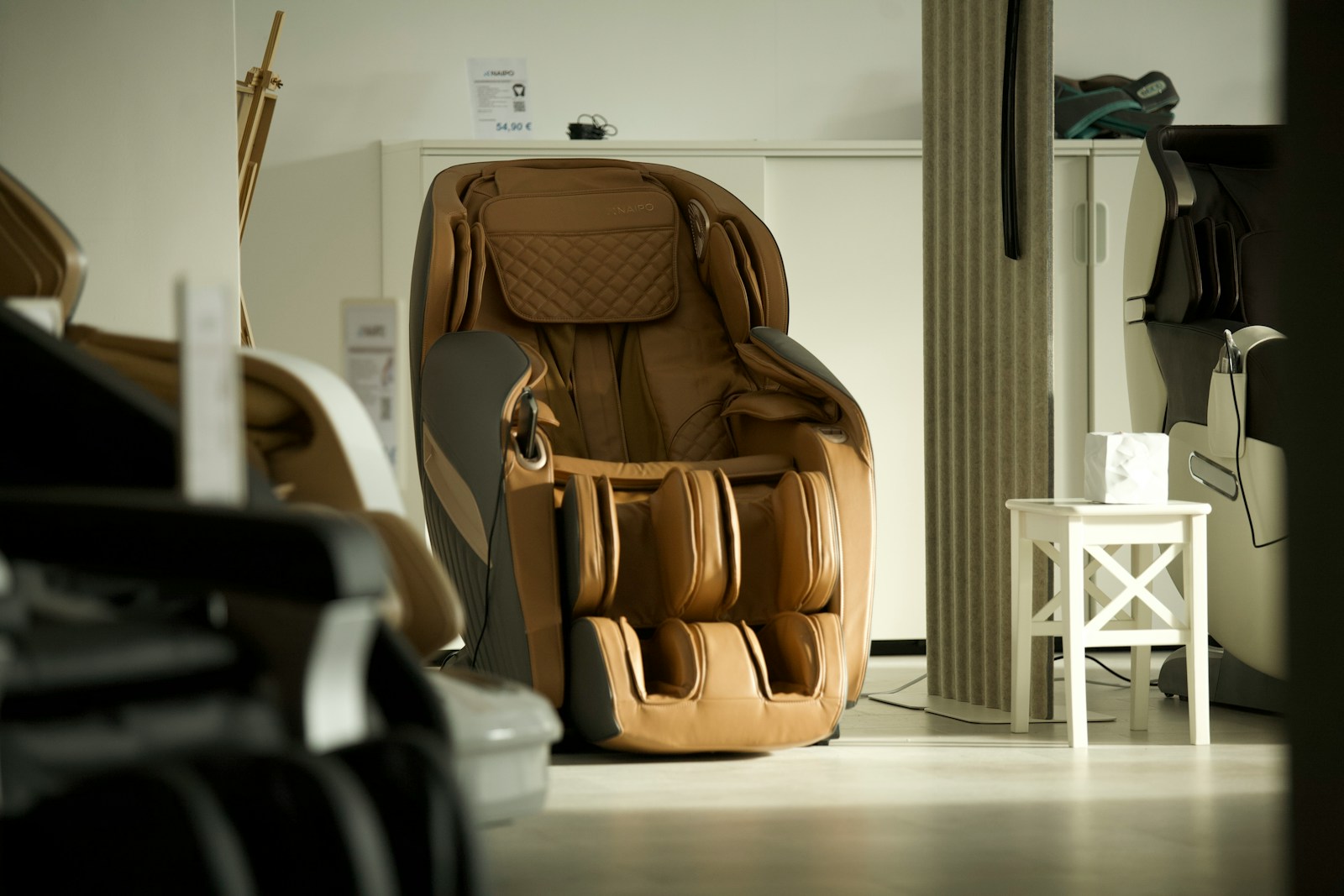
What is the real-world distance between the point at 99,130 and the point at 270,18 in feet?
6.48

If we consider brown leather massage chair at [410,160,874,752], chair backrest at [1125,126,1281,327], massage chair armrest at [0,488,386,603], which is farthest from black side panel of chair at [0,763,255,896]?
chair backrest at [1125,126,1281,327]

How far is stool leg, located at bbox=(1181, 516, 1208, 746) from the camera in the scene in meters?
2.82

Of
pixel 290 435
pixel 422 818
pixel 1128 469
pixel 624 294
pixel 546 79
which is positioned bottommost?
pixel 422 818

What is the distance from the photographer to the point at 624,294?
11.0ft

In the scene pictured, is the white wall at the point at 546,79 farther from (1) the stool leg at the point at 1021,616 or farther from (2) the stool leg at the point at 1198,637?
(2) the stool leg at the point at 1198,637

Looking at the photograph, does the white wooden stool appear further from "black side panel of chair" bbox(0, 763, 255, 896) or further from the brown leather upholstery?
"black side panel of chair" bbox(0, 763, 255, 896)

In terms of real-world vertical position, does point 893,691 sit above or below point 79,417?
below

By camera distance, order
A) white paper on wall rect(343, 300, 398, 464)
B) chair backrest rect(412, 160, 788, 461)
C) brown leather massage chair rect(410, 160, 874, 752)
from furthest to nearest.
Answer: chair backrest rect(412, 160, 788, 461) < brown leather massage chair rect(410, 160, 874, 752) < white paper on wall rect(343, 300, 398, 464)

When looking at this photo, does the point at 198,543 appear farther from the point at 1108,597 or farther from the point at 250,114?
the point at 250,114

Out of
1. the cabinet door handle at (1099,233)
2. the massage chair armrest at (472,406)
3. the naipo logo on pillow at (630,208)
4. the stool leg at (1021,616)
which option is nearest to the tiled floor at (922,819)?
the stool leg at (1021,616)

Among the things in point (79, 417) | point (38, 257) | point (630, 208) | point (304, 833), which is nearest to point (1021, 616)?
point (630, 208)

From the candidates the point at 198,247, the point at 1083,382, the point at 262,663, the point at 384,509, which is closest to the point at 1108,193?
the point at 1083,382

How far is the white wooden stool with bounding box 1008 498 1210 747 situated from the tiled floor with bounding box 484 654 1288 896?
0.10m

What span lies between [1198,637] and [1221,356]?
72 cm
